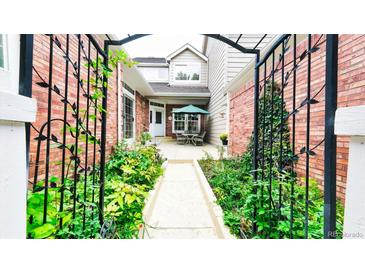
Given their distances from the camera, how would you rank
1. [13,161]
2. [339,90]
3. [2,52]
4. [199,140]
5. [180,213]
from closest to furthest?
[13,161] → [2,52] → [339,90] → [180,213] → [199,140]

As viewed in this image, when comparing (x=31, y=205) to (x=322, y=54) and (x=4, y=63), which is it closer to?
(x=4, y=63)

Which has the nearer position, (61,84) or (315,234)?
(315,234)

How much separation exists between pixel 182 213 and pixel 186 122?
A: 9763mm

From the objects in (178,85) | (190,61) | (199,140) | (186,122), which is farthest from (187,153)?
(190,61)

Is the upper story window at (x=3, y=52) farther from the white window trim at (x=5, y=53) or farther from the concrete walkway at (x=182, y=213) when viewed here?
the concrete walkway at (x=182, y=213)

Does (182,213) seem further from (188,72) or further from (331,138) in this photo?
(188,72)

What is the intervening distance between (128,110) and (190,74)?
6595 millimetres

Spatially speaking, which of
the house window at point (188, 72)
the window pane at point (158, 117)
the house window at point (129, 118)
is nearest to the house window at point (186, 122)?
the window pane at point (158, 117)

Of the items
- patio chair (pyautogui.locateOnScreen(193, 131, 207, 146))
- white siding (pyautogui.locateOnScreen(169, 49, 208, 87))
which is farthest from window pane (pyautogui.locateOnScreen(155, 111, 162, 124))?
patio chair (pyautogui.locateOnScreen(193, 131, 207, 146))

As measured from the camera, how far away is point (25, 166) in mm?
722

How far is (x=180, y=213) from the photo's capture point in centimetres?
237

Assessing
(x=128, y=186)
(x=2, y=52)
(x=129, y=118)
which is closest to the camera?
(x=128, y=186)

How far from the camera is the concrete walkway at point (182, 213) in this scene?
194 centimetres
